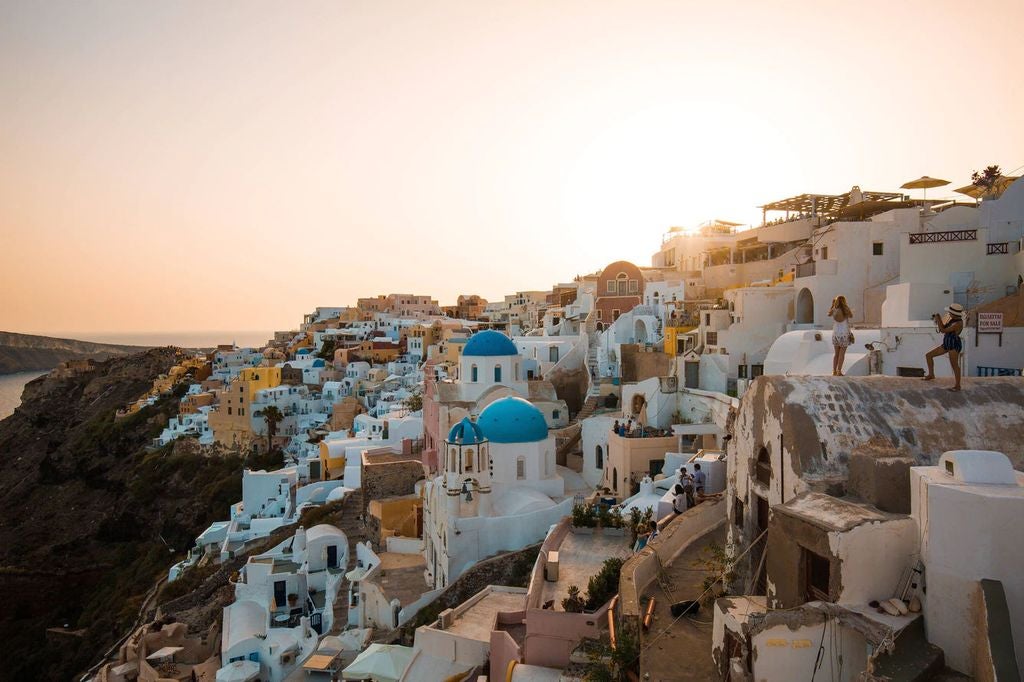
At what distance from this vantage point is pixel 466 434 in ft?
58.4

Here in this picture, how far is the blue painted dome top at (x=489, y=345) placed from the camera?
25578 mm

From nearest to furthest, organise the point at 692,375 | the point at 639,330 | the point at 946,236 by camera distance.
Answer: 1. the point at 946,236
2. the point at 692,375
3. the point at 639,330

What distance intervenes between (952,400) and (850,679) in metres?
3.96

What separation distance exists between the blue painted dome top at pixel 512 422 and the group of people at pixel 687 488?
24.1 ft

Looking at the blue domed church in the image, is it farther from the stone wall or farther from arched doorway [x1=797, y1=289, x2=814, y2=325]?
arched doorway [x1=797, y1=289, x2=814, y2=325]

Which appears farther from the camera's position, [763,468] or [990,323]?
[990,323]

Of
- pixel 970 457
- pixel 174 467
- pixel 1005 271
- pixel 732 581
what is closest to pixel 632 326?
pixel 1005 271

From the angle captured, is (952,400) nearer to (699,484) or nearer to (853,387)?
(853,387)

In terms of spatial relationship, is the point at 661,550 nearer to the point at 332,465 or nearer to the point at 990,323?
the point at 990,323

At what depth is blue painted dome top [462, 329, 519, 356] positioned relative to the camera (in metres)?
25.6

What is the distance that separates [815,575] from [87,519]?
55.0 meters

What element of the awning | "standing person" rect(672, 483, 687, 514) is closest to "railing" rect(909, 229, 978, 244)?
"standing person" rect(672, 483, 687, 514)

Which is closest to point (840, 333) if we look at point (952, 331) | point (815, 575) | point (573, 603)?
point (952, 331)

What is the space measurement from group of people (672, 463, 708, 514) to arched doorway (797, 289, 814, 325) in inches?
491
